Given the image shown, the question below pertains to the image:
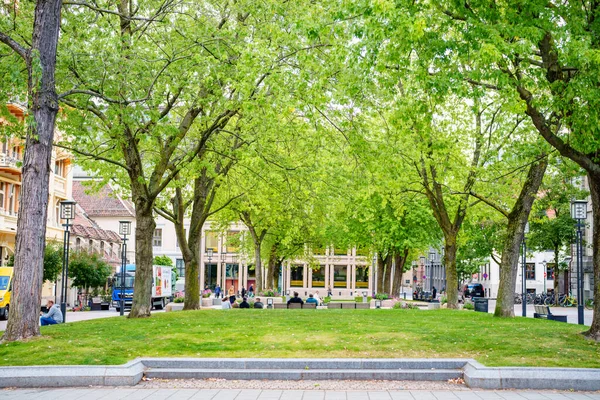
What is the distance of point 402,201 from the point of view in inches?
1231

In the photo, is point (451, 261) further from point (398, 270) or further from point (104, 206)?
point (104, 206)

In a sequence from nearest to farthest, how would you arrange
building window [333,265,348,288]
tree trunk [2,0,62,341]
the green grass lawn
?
the green grass lawn, tree trunk [2,0,62,341], building window [333,265,348,288]

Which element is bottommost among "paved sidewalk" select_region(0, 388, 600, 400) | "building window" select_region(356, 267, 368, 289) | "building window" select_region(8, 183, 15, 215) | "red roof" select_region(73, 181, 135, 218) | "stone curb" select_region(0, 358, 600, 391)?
"building window" select_region(356, 267, 368, 289)

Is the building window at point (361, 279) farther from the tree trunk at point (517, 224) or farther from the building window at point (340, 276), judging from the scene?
the tree trunk at point (517, 224)

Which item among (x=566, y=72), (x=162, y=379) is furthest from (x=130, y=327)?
(x=566, y=72)

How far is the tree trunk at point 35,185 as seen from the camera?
1524 centimetres

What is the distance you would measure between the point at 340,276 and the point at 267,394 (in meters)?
79.7

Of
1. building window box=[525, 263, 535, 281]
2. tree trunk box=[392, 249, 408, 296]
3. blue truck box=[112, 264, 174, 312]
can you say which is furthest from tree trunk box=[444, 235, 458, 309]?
building window box=[525, 263, 535, 281]

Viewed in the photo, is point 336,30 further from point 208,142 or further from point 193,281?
point 193,281

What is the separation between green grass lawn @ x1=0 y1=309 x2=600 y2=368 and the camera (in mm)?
13562

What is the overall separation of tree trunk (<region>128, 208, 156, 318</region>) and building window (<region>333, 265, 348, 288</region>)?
68.5 metres

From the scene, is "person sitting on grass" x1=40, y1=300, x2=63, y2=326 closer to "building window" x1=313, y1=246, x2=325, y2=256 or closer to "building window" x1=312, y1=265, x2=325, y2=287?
"building window" x1=313, y1=246, x2=325, y2=256

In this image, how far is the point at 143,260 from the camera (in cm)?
2294

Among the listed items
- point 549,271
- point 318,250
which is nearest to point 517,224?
point 318,250
